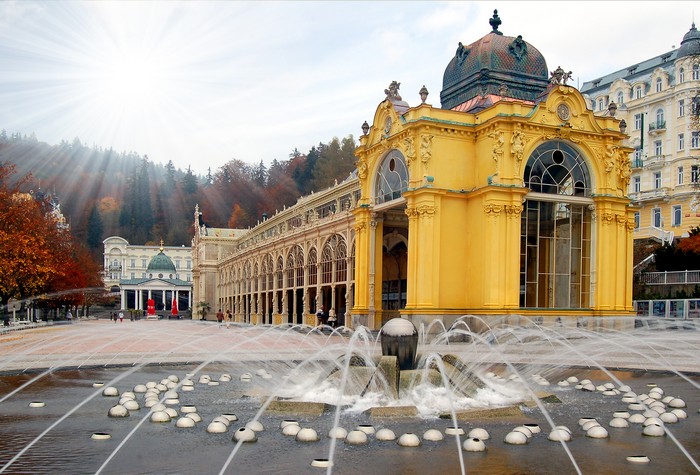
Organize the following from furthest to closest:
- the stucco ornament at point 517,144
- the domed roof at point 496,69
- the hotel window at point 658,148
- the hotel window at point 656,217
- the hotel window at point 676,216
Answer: the hotel window at point 658,148, the hotel window at point 656,217, the hotel window at point 676,216, the domed roof at point 496,69, the stucco ornament at point 517,144

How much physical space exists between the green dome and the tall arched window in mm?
135298

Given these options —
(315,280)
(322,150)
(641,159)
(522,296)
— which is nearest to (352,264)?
(315,280)

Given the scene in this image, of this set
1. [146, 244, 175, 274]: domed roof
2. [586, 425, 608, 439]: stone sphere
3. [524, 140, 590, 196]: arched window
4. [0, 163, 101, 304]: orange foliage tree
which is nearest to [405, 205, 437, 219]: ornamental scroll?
[524, 140, 590, 196]: arched window

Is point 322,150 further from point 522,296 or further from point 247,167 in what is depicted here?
point 522,296

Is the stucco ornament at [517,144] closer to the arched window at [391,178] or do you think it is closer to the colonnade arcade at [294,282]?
the arched window at [391,178]

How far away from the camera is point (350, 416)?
13328 millimetres

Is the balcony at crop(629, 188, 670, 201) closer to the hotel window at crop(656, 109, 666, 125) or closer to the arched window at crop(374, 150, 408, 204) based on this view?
the hotel window at crop(656, 109, 666, 125)

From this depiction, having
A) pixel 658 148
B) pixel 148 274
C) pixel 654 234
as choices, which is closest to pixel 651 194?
pixel 658 148

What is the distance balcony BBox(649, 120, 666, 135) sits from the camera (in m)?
68.2

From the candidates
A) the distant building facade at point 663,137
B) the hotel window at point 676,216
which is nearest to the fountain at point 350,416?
the hotel window at point 676,216

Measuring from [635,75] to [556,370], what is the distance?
6000 centimetres

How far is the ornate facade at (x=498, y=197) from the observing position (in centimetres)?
3738

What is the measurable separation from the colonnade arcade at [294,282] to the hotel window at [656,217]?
29824 mm

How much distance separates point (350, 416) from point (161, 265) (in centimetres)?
15713
